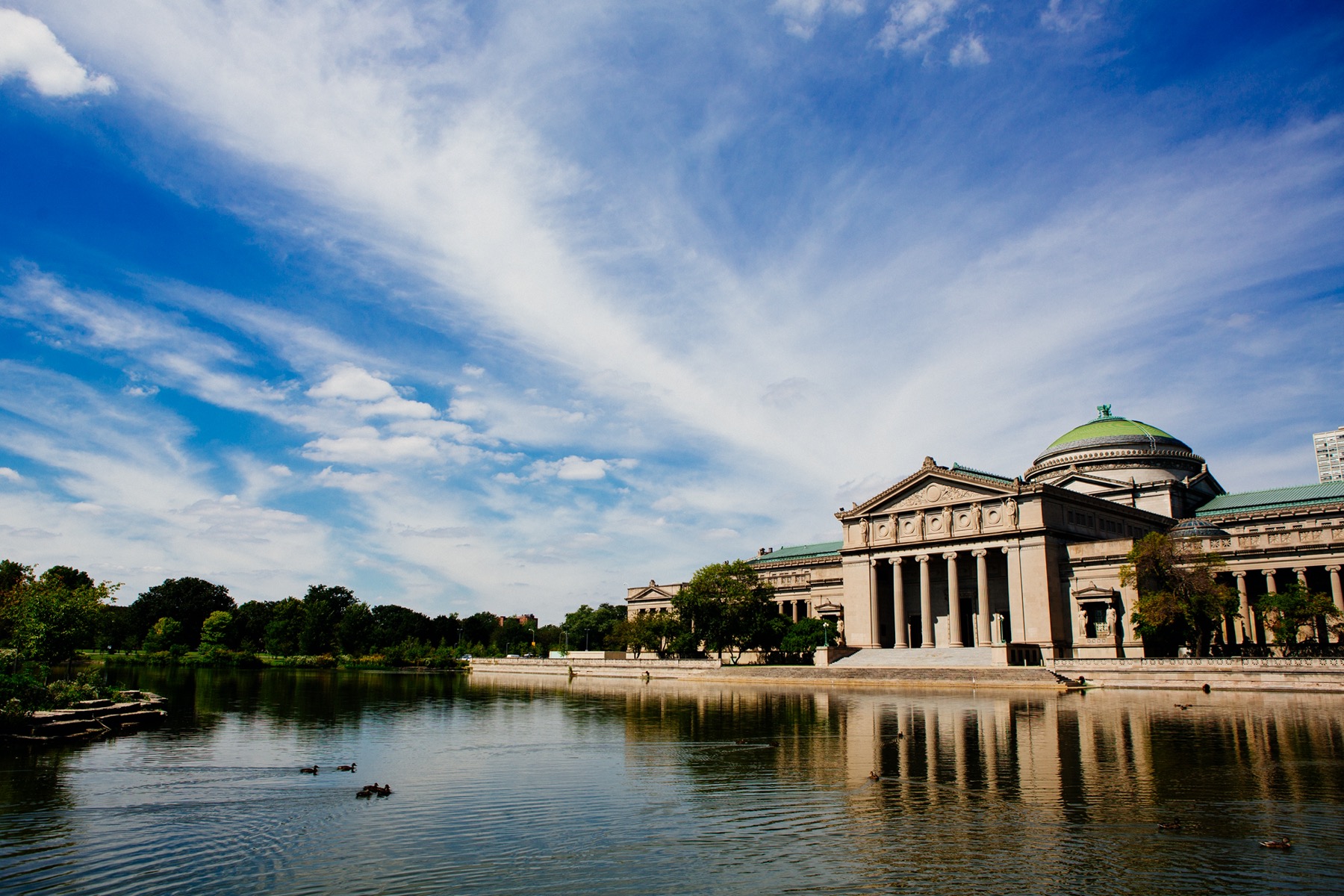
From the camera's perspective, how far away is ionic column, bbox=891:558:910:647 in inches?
3354

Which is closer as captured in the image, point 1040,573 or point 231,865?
point 231,865

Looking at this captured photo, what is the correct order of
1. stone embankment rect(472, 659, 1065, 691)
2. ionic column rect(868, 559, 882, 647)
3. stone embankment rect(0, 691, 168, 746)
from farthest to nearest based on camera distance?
ionic column rect(868, 559, 882, 647) → stone embankment rect(472, 659, 1065, 691) → stone embankment rect(0, 691, 168, 746)

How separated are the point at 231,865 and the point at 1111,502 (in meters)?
86.0

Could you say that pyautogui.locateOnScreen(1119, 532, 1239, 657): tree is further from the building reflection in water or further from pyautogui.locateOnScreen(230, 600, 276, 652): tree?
pyautogui.locateOnScreen(230, 600, 276, 652): tree

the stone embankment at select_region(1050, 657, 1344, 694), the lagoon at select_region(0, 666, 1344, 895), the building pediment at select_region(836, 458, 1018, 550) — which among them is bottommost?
the lagoon at select_region(0, 666, 1344, 895)

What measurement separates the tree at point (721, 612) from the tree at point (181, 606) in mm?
100863

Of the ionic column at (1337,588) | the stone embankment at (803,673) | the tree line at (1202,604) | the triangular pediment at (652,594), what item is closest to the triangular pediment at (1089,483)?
the ionic column at (1337,588)

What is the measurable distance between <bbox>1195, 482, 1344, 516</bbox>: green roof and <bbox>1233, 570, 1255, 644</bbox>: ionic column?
16676 mm

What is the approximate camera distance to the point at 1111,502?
84188 mm

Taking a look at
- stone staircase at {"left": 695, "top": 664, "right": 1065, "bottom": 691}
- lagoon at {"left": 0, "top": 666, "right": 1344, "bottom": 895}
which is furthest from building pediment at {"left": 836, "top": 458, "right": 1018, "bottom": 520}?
lagoon at {"left": 0, "top": 666, "right": 1344, "bottom": 895}

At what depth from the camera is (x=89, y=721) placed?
31953 millimetres

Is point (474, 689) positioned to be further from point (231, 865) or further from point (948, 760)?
point (231, 865)

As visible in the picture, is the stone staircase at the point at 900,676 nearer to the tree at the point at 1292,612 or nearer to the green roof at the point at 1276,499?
the tree at the point at 1292,612

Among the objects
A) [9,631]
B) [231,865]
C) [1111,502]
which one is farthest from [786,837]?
[1111,502]
